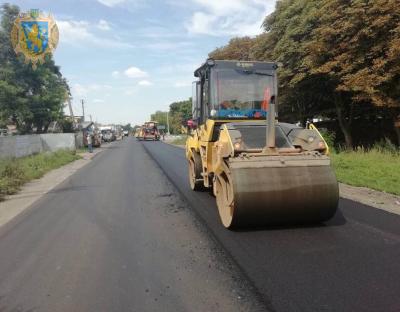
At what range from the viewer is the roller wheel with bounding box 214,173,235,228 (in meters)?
7.38

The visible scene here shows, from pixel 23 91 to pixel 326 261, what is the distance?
38.1m

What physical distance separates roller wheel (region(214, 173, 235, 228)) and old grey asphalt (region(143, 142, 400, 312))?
201mm

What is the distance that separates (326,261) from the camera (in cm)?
567

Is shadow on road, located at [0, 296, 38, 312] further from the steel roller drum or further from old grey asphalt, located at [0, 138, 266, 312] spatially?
the steel roller drum

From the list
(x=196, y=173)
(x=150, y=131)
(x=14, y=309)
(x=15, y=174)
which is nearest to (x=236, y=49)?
(x=15, y=174)

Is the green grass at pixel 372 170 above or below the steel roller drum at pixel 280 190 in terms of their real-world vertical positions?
below

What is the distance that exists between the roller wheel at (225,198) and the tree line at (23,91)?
3342 centimetres

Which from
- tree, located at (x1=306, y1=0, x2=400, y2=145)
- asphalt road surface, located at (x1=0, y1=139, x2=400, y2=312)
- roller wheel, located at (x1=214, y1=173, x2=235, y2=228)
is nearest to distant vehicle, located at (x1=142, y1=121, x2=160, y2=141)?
tree, located at (x1=306, y1=0, x2=400, y2=145)

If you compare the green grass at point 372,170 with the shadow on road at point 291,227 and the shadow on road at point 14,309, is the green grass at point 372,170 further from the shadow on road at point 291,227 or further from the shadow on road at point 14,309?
the shadow on road at point 14,309

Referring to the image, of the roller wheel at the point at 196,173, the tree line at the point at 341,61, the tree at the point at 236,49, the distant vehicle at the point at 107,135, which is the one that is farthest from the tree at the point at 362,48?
the distant vehicle at the point at 107,135

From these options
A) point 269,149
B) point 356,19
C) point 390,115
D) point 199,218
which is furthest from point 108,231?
point 390,115

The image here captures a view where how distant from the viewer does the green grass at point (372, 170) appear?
37.5 feet

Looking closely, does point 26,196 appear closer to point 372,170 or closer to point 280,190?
point 280,190

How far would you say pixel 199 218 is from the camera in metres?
8.64
